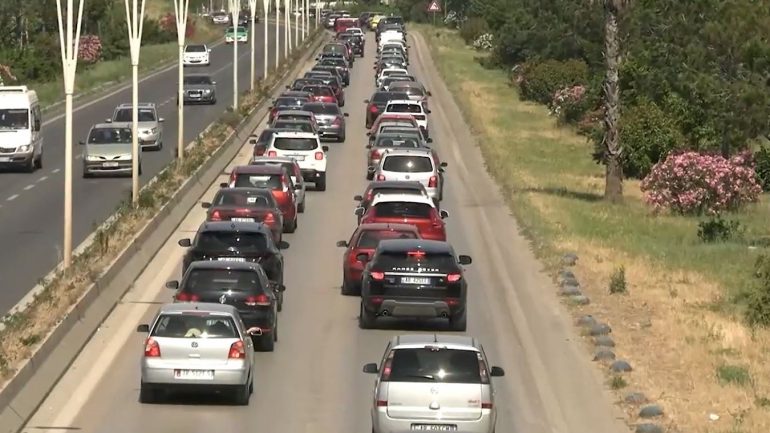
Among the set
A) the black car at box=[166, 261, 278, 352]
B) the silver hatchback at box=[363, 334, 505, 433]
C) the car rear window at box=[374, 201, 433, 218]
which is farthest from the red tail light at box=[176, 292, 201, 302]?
the car rear window at box=[374, 201, 433, 218]

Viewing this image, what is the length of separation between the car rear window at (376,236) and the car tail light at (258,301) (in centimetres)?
559

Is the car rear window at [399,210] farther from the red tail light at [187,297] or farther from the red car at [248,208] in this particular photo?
the red tail light at [187,297]

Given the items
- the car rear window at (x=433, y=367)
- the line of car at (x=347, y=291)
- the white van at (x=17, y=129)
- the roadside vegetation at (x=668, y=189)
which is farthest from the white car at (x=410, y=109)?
the car rear window at (x=433, y=367)

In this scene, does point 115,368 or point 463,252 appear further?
point 463,252

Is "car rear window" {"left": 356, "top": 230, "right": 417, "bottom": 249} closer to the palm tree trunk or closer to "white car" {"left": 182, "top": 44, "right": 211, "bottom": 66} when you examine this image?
the palm tree trunk

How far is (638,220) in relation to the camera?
43.0 m

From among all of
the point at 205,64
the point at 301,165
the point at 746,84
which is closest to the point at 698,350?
the point at 746,84

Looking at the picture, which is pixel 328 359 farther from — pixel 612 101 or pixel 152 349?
pixel 612 101

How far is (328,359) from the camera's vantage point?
2397 cm

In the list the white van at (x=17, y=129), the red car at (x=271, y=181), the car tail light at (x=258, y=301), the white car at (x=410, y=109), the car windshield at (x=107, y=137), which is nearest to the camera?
the car tail light at (x=258, y=301)

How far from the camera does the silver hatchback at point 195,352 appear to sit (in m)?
19.5

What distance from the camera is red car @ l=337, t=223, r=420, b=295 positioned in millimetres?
28812

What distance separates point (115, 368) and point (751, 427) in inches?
347

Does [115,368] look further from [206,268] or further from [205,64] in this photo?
[205,64]
